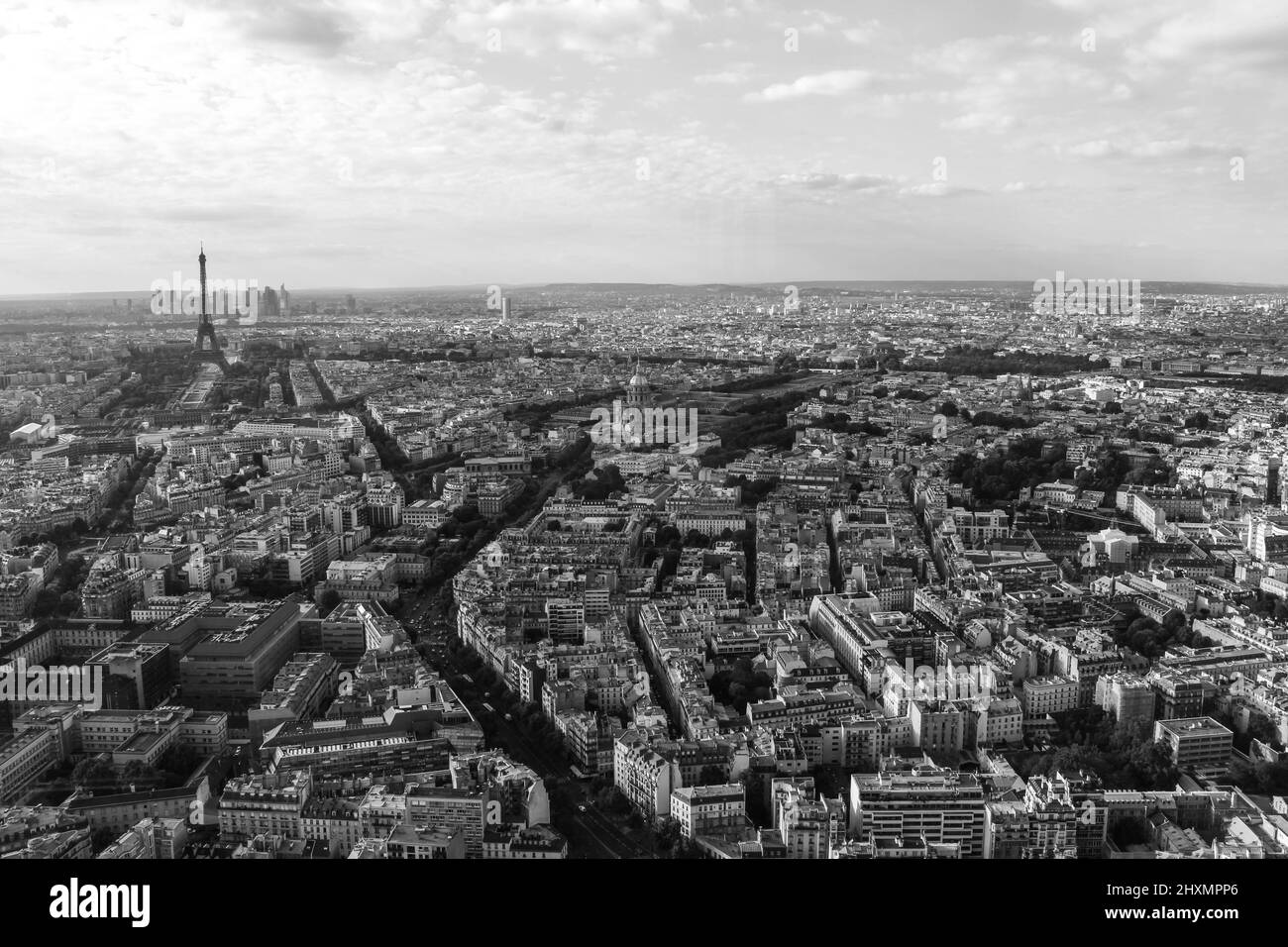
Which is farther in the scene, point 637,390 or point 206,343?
point 206,343

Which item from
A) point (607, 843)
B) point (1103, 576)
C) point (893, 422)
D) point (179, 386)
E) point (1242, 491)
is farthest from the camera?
point (179, 386)

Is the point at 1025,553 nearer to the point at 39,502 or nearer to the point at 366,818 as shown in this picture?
the point at 366,818

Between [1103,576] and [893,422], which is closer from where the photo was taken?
[1103,576]

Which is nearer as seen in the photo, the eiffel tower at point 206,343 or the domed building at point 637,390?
the domed building at point 637,390

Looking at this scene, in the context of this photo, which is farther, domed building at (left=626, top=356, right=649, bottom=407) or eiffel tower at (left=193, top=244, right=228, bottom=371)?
eiffel tower at (left=193, top=244, right=228, bottom=371)
